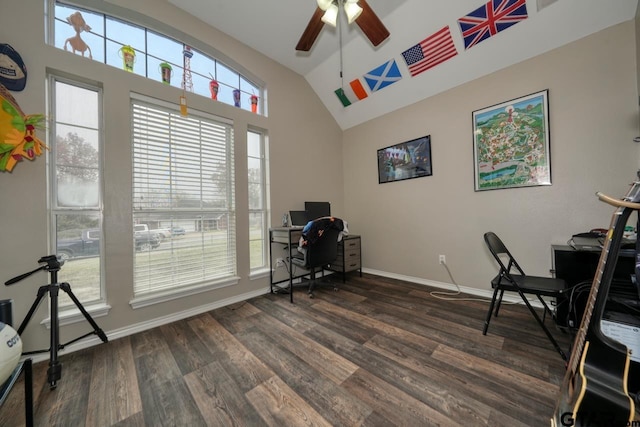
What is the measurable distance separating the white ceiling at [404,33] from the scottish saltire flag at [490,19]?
51mm

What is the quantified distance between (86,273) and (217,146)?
70.6 inches

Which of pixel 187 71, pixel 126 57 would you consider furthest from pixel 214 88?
pixel 126 57

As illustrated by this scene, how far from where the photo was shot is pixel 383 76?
A: 318 centimetres

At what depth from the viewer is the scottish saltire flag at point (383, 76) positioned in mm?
3043

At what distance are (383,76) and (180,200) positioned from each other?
320 centimetres

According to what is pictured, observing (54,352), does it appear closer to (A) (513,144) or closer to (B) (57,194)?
(B) (57,194)

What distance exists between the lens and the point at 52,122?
185cm

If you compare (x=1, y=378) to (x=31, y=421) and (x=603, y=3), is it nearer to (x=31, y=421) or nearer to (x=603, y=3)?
(x=31, y=421)

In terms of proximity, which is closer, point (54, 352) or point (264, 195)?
point (54, 352)

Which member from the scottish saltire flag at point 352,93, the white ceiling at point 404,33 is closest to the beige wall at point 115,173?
the white ceiling at point 404,33

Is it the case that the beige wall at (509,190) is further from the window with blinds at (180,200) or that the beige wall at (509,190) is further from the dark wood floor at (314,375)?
the window with blinds at (180,200)

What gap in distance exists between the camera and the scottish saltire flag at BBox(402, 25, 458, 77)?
257 cm

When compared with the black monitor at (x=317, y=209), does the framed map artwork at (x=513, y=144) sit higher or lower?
higher

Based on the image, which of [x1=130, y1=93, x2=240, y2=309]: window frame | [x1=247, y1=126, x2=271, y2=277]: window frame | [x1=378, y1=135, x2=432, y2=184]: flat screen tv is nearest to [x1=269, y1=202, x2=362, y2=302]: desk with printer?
[x1=247, y1=126, x2=271, y2=277]: window frame
